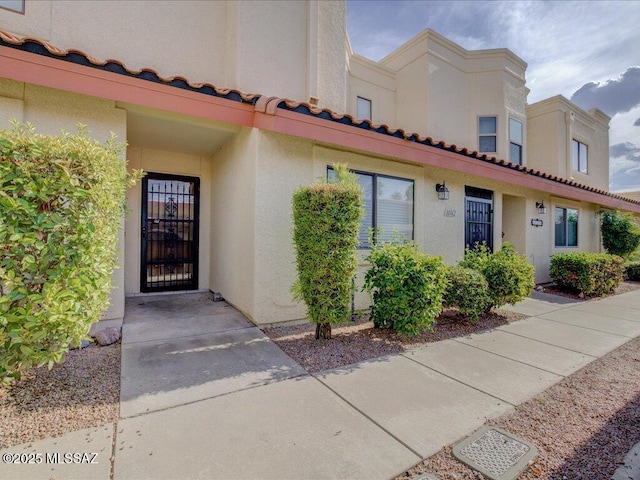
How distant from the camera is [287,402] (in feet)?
9.77

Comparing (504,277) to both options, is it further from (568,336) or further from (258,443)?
(258,443)

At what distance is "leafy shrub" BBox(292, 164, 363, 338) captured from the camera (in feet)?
13.9

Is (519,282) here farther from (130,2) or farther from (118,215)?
(130,2)

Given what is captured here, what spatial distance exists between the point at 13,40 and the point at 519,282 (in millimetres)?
8388

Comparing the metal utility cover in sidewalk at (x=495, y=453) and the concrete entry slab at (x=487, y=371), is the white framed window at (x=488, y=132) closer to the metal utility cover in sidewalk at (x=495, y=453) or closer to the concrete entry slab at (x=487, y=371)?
the concrete entry slab at (x=487, y=371)

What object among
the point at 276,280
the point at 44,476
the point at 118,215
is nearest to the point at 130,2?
the point at 118,215

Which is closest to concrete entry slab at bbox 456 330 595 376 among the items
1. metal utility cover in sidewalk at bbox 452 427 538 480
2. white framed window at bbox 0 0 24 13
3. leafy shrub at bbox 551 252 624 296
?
metal utility cover in sidewalk at bbox 452 427 538 480

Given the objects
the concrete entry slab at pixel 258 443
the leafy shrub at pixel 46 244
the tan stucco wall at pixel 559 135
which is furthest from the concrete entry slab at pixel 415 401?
the tan stucco wall at pixel 559 135

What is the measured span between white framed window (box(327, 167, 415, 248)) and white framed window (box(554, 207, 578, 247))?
774cm

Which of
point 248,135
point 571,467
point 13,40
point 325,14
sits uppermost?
point 325,14

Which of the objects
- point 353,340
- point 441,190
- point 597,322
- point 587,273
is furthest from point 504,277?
point 587,273

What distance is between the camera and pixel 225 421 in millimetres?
2660

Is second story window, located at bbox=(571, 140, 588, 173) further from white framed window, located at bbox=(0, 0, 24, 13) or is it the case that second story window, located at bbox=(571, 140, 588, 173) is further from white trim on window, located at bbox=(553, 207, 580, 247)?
white framed window, located at bbox=(0, 0, 24, 13)

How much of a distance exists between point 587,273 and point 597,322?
2954mm
